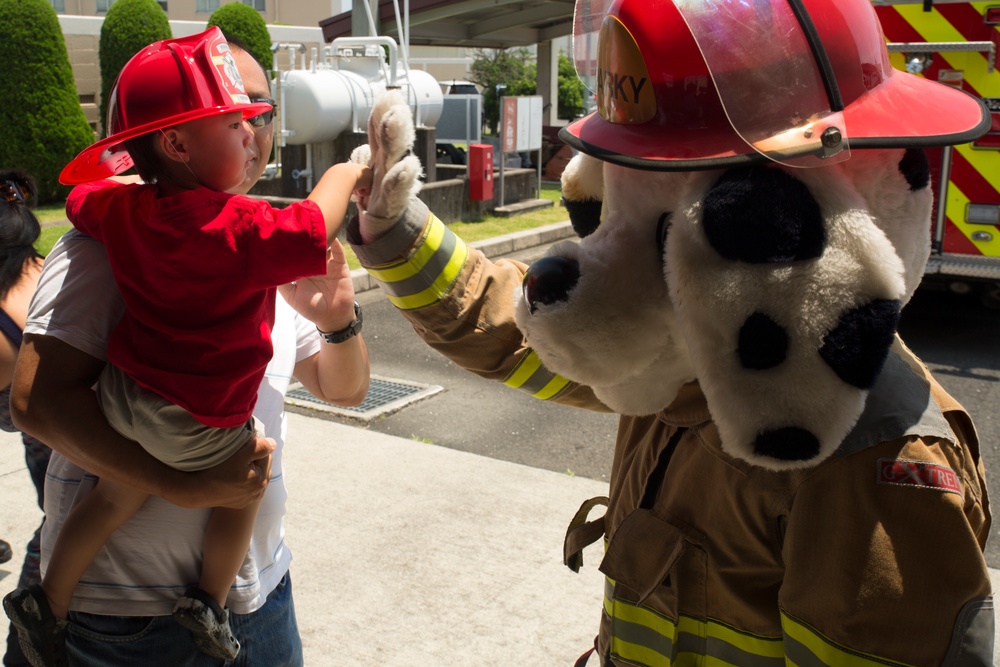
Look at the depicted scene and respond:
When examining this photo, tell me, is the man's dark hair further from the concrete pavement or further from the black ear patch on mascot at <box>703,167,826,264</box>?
the concrete pavement

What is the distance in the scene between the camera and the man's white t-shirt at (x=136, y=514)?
1.72 metres

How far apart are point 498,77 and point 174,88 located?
2816 centimetres

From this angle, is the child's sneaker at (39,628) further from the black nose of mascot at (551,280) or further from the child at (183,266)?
the black nose of mascot at (551,280)

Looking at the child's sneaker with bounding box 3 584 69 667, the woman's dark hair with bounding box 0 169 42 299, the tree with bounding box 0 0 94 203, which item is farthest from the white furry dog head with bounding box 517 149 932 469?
the tree with bounding box 0 0 94 203

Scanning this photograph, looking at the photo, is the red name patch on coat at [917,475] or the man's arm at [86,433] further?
the man's arm at [86,433]

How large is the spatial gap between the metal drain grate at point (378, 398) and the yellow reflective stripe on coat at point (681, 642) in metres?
4.04

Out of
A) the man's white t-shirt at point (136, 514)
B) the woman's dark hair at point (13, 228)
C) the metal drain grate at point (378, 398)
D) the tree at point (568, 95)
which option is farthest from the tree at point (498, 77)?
the man's white t-shirt at point (136, 514)

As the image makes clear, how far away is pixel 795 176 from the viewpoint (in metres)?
1.16

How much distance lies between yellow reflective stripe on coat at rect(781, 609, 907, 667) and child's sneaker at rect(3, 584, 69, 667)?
1.36 m

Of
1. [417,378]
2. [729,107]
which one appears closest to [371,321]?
[417,378]

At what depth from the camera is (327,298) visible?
2164 millimetres

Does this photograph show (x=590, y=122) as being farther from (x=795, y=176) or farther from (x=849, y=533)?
(x=849, y=533)

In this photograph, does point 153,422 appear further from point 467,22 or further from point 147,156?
point 467,22

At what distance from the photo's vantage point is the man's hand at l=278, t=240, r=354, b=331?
2.16 meters
